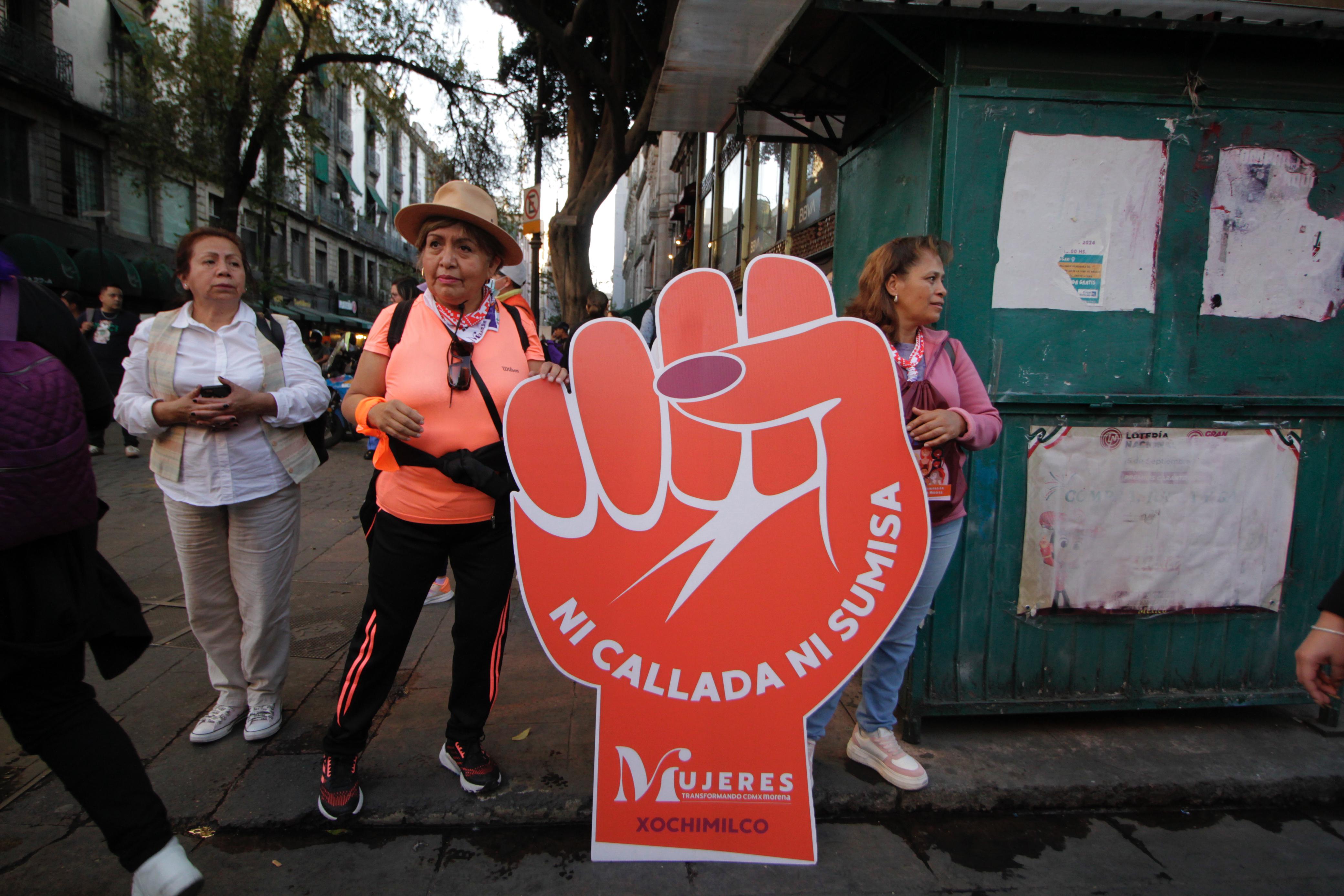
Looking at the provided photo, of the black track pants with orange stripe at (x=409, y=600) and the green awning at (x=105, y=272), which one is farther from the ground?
the green awning at (x=105, y=272)

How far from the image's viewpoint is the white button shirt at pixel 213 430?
263 cm

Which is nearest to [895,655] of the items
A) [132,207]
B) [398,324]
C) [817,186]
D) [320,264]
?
[398,324]

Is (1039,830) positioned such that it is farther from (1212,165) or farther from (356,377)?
(356,377)

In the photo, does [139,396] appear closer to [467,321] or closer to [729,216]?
[467,321]

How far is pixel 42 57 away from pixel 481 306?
22.4m

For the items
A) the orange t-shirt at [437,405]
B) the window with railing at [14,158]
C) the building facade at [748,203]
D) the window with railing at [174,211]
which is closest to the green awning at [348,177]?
the window with railing at [174,211]

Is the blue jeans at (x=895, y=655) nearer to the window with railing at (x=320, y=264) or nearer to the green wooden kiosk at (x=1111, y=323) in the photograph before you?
the green wooden kiosk at (x=1111, y=323)

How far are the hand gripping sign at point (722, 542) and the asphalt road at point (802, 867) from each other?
98mm

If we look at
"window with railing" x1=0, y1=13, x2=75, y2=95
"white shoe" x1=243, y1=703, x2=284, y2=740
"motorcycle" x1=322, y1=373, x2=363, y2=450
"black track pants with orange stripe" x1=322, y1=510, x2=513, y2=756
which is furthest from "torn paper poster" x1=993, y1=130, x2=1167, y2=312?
"window with railing" x1=0, y1=13, x2=75, y2=95

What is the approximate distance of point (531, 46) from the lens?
1374cm

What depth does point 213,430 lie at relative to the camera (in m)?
2.63

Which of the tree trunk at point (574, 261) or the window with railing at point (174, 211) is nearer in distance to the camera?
the tree trunk at point (574, 261)

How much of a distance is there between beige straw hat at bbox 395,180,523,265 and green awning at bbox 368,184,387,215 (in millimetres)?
43959

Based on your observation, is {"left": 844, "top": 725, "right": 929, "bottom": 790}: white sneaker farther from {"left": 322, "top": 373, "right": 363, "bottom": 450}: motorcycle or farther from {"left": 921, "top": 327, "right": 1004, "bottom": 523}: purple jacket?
{"left": 322, "top": 373, "right": 363, "bottom": 450}: motorcycle
